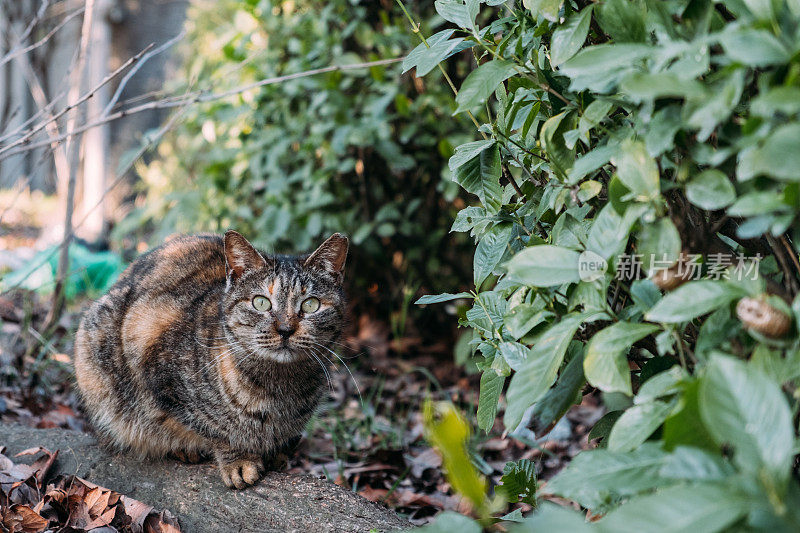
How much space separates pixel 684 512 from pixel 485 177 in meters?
1.07

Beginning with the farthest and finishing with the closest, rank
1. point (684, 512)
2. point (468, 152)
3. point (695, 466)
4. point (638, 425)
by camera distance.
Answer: point (468, 152) → point (638, 425) → point (695, 466) → point (684, 512)

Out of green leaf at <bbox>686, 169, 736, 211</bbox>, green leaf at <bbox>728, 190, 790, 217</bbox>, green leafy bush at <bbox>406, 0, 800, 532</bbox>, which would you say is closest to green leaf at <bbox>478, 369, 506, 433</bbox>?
green leafy bush at <bbox>406, 0, 800, 532</bbox>

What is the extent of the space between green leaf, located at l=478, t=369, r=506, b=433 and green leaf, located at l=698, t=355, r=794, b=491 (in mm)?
847

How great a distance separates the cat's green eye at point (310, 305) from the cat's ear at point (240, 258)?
8.2 inches

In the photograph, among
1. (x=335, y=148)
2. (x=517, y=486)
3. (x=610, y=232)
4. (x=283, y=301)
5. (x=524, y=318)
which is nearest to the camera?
(x=610, y=232)

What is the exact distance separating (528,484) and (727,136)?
3.73 ft

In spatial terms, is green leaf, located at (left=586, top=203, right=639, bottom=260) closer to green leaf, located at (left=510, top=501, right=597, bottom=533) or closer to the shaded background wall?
green leaf, located at (left=510, top=501, right=597, bottom=533)

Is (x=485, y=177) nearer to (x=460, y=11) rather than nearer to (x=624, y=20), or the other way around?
(x=460, y=11)

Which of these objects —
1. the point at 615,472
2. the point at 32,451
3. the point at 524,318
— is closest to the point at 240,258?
the point at 32,451

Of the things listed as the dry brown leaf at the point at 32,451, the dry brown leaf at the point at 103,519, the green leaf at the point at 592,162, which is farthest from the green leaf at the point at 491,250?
the dry brown leaf at the point at 32,451

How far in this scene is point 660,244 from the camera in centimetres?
129

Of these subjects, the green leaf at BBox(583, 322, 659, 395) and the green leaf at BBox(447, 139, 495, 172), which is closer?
the green leaf at BBox(583, 322, 659, 395)

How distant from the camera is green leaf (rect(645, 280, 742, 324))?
1148 millimetres

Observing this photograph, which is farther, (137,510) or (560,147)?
(137,510)
